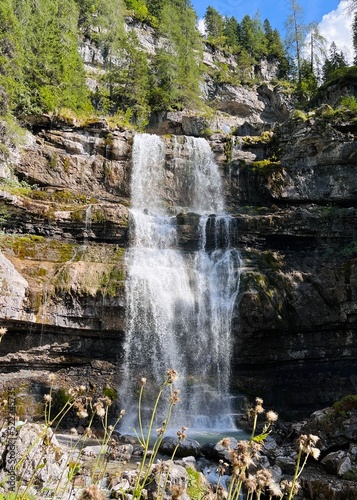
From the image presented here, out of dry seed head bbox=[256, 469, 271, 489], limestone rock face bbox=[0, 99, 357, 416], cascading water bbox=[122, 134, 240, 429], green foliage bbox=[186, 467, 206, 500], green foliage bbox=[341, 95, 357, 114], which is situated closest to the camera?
dry seed head bbox=[256, 469, 271, 489]

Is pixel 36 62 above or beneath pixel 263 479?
above

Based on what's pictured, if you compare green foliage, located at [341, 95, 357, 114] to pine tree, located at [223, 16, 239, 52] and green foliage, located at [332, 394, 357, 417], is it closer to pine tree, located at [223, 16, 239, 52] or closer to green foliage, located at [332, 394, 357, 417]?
green foliage, located at [332, 394, 357, 417]

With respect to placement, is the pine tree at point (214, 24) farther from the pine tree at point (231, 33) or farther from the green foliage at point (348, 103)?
the green foliage at point (348, 103)

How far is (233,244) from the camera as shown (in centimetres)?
1847

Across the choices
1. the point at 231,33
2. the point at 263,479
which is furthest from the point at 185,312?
the point at 231,33

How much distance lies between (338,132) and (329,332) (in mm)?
11004

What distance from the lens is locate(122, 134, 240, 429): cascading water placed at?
14.6 m

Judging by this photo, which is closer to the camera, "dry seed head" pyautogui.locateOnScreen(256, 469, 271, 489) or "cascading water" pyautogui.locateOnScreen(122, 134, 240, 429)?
"dry seed head" pyautogui.locateOnScreen(256, 469, 271, 489)

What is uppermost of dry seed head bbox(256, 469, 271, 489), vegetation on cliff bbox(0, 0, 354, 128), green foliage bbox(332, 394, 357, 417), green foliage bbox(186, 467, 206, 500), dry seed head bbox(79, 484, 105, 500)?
vegetation on cliff bbox(0, 0, 354, 128)

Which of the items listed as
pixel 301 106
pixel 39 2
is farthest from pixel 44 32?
pixel 301 106

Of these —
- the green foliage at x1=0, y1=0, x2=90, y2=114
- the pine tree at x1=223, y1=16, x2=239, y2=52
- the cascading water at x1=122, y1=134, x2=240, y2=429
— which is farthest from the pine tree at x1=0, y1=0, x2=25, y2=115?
the pine tree at x1=223, y1=16, x2=239, y2=52

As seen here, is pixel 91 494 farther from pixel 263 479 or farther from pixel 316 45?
pixel 316 45

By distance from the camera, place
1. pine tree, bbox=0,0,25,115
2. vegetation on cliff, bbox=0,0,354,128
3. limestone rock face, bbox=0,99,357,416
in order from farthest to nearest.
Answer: vegetation on cliff, bbox=0,0,354,128, pine tree, bbox=0,0,25,115, limestone rock face, bbox=0,99,357,416

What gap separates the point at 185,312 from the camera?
1561 cm
